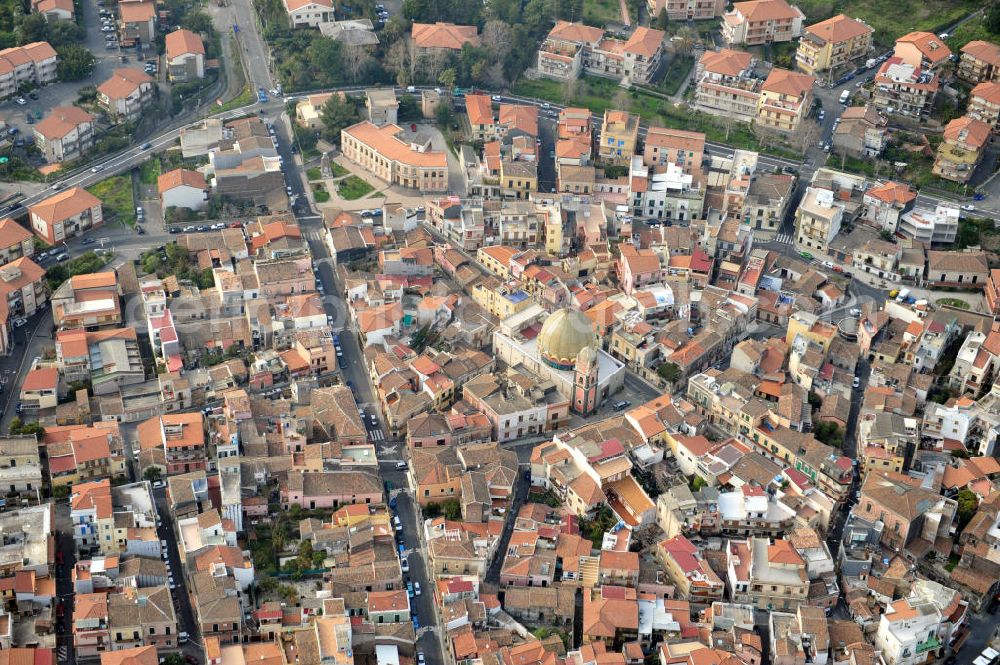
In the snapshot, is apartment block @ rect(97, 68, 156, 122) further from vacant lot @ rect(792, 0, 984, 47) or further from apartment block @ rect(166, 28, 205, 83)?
vacant lot @ rect(792, 0, 984, 47)

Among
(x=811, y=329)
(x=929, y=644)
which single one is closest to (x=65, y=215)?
(x=811, y=329)

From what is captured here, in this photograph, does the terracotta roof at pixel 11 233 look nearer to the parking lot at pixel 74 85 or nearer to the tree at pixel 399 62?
the parking lot at pixel 74 85

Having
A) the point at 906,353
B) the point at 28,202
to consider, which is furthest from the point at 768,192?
the point at 28,202

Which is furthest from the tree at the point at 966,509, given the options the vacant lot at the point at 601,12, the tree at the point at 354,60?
the tree at the point at 354,60

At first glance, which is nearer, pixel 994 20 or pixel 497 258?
pixel 497 258

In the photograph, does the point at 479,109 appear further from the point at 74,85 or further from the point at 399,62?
the point at 74,85

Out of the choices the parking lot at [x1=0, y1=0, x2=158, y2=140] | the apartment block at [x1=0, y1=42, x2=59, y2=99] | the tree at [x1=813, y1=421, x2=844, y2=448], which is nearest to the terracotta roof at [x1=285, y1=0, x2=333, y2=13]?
the parking lot at [x1=0, y1=0, x2=158, y2=140]
